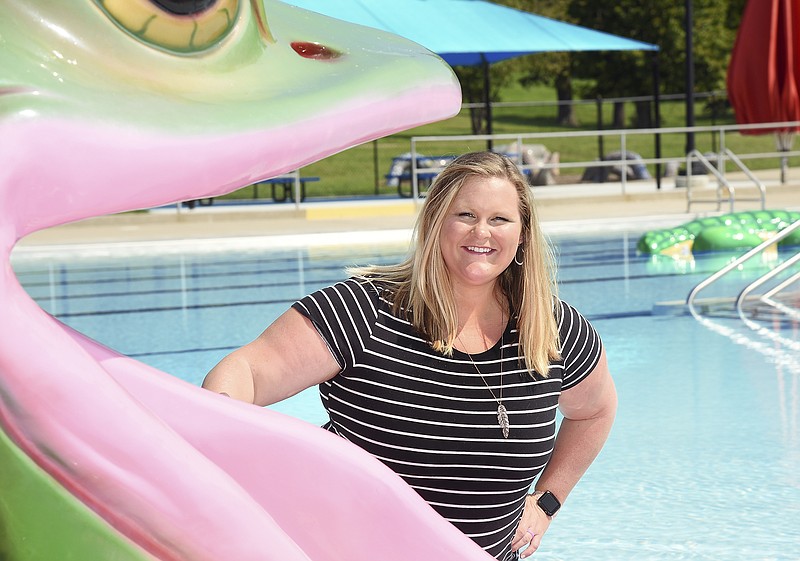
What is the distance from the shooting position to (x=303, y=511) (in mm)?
1441

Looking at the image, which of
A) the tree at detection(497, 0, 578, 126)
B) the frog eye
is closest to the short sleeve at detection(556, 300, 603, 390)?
the frog eye

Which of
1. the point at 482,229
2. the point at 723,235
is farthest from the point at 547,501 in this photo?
the point at 723,235

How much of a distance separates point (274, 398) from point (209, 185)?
81 cm

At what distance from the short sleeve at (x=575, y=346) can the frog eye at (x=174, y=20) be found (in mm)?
1234

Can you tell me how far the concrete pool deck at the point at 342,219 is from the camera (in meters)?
14.9

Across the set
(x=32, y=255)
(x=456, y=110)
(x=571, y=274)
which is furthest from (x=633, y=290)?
(x=456, y=110)

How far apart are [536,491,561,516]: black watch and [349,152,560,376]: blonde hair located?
447 millimetres

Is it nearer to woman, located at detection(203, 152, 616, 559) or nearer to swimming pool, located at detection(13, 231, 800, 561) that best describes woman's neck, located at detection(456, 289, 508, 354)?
woman, located at detection(203, 152, 616, 559)

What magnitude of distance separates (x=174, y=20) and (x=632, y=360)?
673 centimetres

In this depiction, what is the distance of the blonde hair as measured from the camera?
7.24 feet

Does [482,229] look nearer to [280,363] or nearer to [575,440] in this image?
[280,363]

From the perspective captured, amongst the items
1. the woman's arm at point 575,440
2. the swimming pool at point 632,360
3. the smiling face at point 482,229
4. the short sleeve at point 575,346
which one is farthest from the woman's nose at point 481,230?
the swimming pool at point 632,360

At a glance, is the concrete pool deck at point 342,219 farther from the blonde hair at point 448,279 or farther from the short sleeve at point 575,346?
the blonde hair at point 448,279

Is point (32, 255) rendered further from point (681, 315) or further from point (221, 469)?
point (221, 469)
